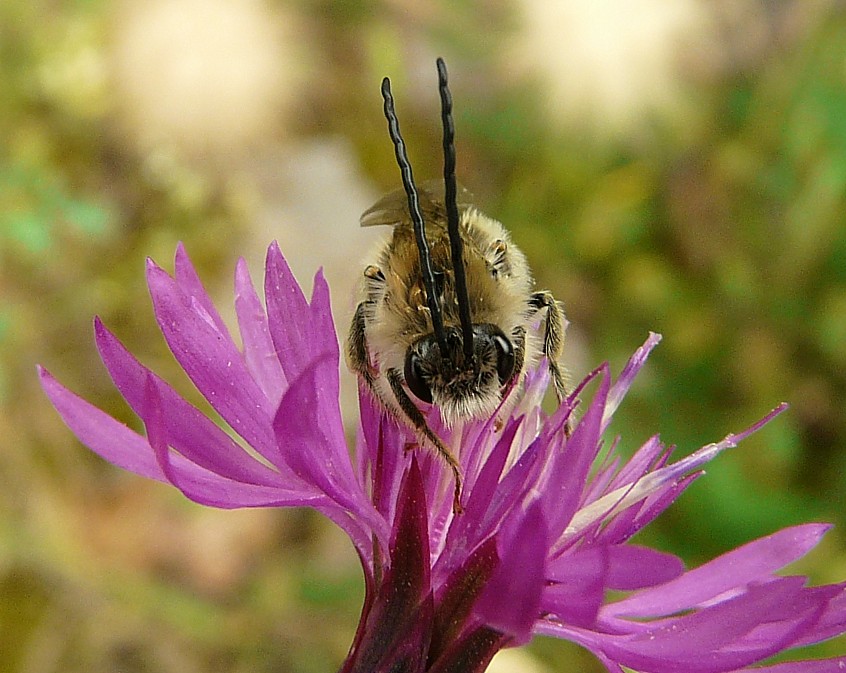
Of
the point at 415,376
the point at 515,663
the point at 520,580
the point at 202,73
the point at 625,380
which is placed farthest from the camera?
the point at 202,73

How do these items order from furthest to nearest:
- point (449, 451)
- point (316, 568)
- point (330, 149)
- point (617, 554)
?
point (330, 149) → point (316, 568) → point (449, 451) → point (617, 554)

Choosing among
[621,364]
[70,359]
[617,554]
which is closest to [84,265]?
[70,359]

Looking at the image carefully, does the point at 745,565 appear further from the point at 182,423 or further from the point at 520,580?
the point at 182,423

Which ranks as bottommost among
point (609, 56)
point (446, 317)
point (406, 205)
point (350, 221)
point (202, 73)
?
point (446, 317)

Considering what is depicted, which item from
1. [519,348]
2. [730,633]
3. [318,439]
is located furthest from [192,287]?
[730,633]

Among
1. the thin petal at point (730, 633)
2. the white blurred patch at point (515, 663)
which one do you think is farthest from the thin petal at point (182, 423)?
the white blurred patch at point (515, 663)

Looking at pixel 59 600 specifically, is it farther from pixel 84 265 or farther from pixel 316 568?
pixel 84 265
